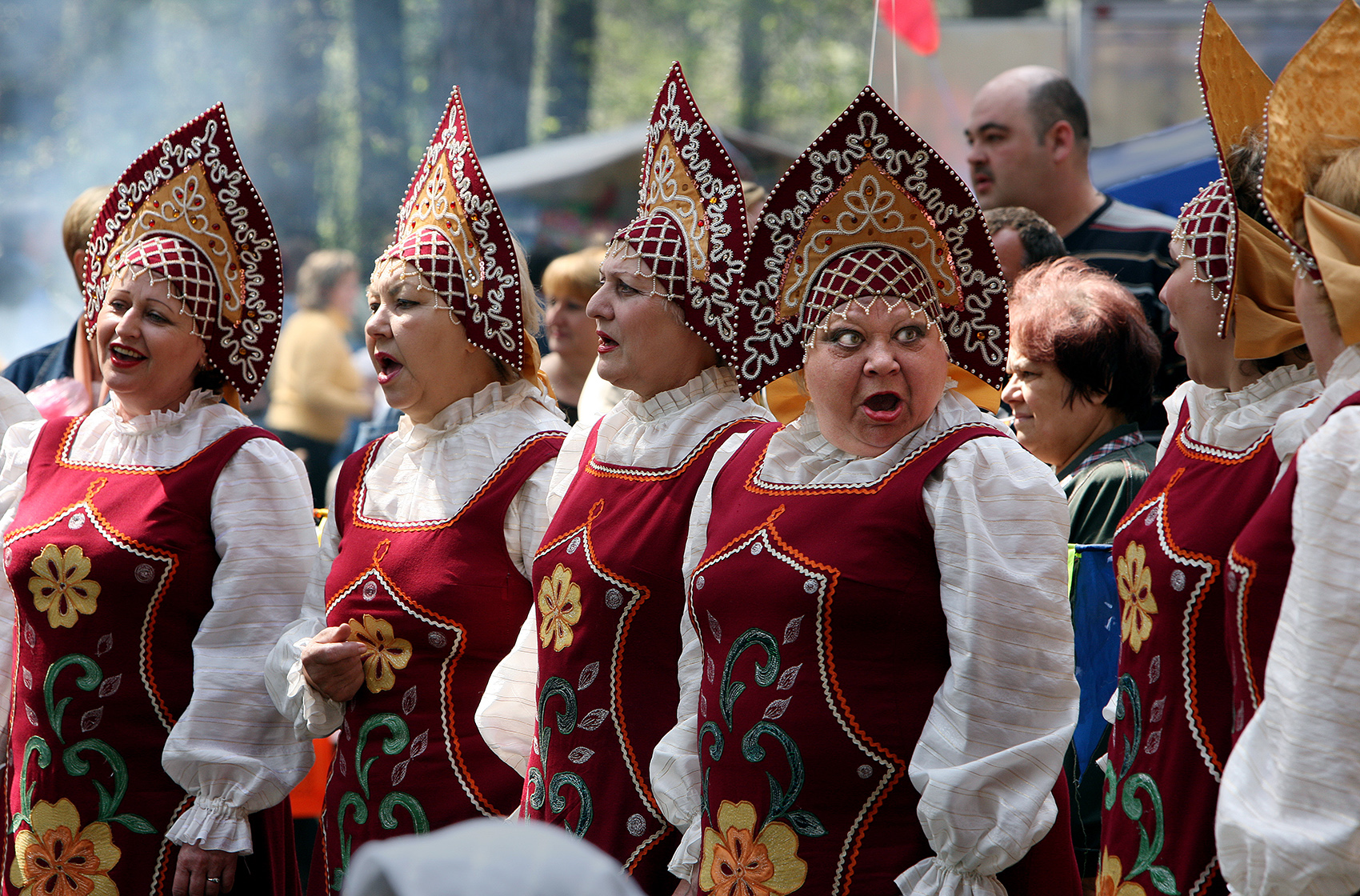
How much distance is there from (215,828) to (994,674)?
2.00 meters

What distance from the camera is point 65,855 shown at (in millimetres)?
3689

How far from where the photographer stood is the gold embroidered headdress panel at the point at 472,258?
362cm

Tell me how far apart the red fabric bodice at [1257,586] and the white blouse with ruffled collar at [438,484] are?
1.59 metres

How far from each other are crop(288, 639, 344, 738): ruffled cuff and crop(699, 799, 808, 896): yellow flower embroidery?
110 cm

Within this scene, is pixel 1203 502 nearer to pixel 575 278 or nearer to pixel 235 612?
pixel 235 612

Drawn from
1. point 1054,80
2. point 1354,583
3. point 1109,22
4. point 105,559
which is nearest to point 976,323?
point 1354,583

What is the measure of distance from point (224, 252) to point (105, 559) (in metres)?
0.86

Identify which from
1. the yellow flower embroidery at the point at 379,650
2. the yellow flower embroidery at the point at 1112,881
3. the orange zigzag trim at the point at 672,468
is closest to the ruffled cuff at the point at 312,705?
the yellow flower embroidery at the point at 379,650

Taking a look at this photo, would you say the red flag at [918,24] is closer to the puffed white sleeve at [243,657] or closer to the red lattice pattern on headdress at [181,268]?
the red lattice pattern on headdress at [181,268]

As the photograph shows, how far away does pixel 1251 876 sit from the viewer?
213cm

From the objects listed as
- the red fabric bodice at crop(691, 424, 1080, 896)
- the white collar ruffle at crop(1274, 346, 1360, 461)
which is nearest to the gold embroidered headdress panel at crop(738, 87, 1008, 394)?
the red fabric bodice at crop(691, 424, 1080, 896)

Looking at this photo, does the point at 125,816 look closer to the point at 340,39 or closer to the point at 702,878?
the point at 702,878

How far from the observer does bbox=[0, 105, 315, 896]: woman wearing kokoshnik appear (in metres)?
3.61

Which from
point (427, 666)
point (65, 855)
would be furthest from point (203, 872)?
point (427, 666)
